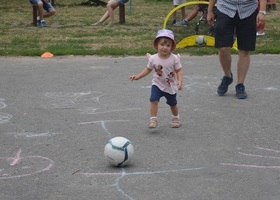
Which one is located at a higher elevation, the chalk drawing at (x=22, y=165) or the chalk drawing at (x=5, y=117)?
the chalk drawing at (x=22, y=165)

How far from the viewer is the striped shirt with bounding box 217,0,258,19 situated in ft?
20.5

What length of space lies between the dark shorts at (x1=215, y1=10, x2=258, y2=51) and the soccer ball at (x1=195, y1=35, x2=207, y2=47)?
3382mm

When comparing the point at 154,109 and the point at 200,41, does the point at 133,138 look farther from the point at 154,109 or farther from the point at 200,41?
the point at 200,41

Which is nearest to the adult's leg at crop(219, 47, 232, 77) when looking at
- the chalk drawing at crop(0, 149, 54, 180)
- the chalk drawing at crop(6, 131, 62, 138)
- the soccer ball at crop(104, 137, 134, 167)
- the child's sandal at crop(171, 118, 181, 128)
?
the child's sandal at crop(171, 118, 181, 128)

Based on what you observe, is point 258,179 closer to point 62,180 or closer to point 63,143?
point 62,180

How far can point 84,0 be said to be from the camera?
1991 cm

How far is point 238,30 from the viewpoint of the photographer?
6.38 metres

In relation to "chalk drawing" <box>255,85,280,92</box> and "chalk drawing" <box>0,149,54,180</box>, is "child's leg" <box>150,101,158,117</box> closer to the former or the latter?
"chalk drawing" <box>0,149,54,180</box>

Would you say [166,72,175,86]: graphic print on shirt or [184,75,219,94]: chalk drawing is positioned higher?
[166,72,175,86]: graphic print on shirt

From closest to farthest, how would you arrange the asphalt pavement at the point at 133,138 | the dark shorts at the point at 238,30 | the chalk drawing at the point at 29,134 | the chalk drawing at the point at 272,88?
1. the asphalt pavement at the point at 133,138
2. the chalk drawing at the point at 29,134
3. the dark shorts at the point at 238,30
4. the chalk drawing at the point at 272,88

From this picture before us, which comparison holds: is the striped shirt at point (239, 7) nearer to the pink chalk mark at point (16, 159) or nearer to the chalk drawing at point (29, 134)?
the chalk drawing at point (29, 134)

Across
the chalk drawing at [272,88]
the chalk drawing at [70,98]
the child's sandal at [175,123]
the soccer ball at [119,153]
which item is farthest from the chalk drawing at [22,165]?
the chalk drawing at [272,88]

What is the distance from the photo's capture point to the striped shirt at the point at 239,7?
246 inches

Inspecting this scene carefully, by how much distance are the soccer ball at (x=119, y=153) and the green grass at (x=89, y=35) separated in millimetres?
5013
